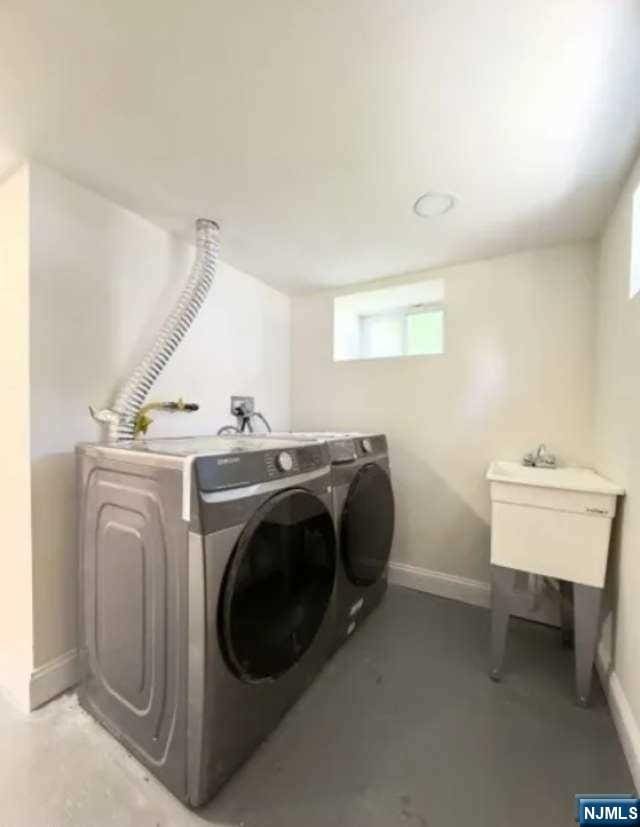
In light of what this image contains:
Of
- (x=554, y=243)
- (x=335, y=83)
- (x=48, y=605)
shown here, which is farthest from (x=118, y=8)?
(x=554, y=243)

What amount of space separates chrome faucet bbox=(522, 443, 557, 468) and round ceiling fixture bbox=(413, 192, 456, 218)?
1.26m

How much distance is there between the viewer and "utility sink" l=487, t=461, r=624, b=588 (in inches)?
51.3

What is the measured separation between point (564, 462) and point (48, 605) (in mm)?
2349

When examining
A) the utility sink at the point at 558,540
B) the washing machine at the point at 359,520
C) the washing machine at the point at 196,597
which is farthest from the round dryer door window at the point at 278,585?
the utility sink at the point at 558,540

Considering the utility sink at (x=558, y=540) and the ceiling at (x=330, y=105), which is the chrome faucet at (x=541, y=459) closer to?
the utility sink at (x=558, y=540)

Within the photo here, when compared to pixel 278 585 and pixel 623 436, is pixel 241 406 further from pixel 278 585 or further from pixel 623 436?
pixel 623 436

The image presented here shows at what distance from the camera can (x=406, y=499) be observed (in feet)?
7.42

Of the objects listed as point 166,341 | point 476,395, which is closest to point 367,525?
point 476,395

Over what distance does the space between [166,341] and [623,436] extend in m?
1.84

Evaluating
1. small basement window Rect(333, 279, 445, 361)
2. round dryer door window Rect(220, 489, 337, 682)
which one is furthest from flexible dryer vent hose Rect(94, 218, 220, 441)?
small basement window Rect(333, 279, 445, 361)

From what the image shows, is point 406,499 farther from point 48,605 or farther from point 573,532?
point 48,605

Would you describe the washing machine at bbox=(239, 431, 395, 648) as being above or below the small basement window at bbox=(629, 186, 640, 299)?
below

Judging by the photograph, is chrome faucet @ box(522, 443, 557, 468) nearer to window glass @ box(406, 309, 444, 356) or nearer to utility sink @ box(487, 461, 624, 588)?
utility sink @ box(487, 461, 624, 588)

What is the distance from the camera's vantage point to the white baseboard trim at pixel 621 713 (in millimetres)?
Answer: 1057
